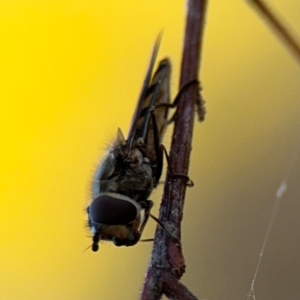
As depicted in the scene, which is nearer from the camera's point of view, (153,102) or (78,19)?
(153,102)

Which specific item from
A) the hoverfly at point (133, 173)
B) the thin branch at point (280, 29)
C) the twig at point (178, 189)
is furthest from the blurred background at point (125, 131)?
the thin branch at point (280, 29)

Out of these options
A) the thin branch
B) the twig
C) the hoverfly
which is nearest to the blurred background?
the hoverfly

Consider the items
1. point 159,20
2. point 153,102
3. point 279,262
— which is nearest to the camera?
point 153,102

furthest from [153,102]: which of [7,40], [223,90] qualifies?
[7,40]

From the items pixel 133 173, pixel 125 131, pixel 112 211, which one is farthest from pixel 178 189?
pixel 125 131

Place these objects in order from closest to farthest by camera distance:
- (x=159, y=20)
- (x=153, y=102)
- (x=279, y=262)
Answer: (x=153, y=102)
(x=279, y=262)
(x=159, y=20)

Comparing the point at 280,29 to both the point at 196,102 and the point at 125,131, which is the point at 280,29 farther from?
the point at 125,131

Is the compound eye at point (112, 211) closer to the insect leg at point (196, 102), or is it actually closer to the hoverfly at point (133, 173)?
the hoverfly at point (133, 173)

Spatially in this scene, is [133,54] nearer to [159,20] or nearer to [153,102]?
[159,20]
